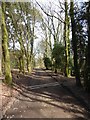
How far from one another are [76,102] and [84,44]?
5.35 m

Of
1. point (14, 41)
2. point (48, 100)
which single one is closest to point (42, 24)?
point (14, 41)

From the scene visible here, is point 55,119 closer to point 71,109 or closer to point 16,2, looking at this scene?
point 71,109

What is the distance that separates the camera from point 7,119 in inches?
351

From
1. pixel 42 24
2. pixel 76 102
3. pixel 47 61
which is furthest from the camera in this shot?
pixel 47 61

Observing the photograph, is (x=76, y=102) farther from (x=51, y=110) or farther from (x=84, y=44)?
(x=84, y=44)

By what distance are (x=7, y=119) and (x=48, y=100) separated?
167 inches

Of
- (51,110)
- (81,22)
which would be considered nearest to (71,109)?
(51,110)

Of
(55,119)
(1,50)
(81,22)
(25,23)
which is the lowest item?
(55,119)

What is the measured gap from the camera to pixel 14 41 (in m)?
37.5

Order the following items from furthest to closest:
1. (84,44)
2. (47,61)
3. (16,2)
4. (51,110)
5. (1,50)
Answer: (47,61) < (16,2) < (1,50) < (84,44) < (51,110)

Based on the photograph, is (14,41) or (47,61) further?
(47,61)

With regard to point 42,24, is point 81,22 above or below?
below

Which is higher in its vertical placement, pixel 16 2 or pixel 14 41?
pixel 16 2

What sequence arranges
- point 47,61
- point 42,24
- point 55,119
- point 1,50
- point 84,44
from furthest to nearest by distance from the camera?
point 47,61
point 42,24
point 1,50
point 84,44
point 55,119
